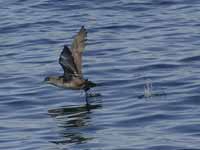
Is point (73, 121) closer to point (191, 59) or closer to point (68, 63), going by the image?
point (68, 63)

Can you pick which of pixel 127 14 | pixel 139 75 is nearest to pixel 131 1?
pixel 127 14

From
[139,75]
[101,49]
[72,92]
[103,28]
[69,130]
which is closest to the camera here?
[69,130]

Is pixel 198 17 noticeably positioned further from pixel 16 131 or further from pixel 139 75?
pixel 16 131

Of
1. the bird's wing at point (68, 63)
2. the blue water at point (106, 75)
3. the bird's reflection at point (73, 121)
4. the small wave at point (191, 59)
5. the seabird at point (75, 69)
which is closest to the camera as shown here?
the bird's reflection at point (73, 121)

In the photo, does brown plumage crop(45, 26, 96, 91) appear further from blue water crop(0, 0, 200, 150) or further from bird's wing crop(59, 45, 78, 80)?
blue water crop(0, 0, 200, 150)

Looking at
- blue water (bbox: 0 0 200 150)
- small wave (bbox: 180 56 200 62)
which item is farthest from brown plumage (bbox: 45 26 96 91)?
A: small wave (bbox: 180 56 200 62)

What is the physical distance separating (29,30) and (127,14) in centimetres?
269

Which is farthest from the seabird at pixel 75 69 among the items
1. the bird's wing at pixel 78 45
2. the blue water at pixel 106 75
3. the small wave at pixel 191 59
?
the small wave at pixel 191 59

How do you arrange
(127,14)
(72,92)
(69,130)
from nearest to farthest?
(69,130)
(72,92)
(127,14)

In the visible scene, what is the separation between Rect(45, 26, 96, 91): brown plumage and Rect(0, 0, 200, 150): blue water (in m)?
0.35

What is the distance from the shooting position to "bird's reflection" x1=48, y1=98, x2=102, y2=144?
12547mm

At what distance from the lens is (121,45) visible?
20.1 m

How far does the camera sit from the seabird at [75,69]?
14.6 m

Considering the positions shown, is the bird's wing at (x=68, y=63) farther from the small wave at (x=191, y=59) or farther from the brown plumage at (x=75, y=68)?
the small wave at (x=191, y=59)
